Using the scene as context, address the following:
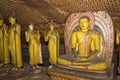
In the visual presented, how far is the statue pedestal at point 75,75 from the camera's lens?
269 cm

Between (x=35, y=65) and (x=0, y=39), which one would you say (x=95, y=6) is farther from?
(x=0, y=39)

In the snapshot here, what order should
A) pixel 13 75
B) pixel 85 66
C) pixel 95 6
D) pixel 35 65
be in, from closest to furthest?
pixel 85 66 < pixel 95 6 < pixel 13 75 < pixel 35 65

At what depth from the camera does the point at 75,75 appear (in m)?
2.79

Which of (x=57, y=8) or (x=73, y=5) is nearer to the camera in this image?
(x=73, y=5)

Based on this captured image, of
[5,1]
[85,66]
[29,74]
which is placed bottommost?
[29,74]

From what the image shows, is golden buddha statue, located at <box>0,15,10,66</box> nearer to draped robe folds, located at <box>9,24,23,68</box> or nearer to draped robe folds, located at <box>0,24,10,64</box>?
draped robe folds, located at <box>0,24,10,64</box>

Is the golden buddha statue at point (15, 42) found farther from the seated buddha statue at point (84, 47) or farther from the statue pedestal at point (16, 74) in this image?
the seated buddha statue at point (84, 47)

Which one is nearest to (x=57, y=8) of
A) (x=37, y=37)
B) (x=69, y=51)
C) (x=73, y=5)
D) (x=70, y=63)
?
(x=73, y=5)

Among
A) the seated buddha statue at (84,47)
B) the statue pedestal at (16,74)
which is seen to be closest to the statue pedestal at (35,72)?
the statue pedestal at (16,74)

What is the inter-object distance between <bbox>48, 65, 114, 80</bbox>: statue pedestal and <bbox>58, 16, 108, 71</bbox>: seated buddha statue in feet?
0.39

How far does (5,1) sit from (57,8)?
133cm

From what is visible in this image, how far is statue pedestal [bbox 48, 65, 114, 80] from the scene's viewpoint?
269 centimetres

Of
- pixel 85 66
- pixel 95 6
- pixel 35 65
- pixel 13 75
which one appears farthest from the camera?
pixel 35 65

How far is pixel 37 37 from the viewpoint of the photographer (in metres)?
3.78
